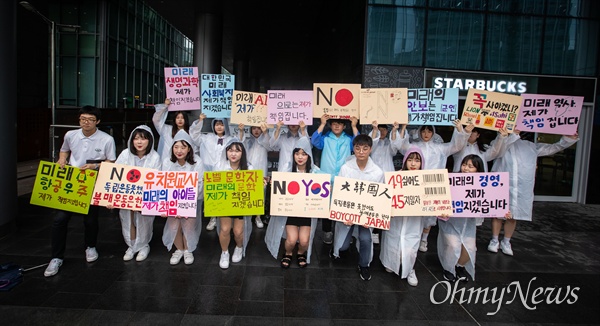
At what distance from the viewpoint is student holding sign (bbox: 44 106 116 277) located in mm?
4375

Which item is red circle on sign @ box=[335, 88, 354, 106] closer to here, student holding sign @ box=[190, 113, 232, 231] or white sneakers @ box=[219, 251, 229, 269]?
student holding sign @ box=[190, 113, 232, 231]

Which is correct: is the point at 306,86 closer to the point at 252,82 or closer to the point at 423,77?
the point at 252,82

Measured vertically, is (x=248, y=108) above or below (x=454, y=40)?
below

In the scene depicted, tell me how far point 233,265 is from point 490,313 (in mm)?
2820

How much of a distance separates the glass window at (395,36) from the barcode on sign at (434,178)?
4754 millimetres

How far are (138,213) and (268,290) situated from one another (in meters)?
1.93

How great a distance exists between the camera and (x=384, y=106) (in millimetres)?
5078

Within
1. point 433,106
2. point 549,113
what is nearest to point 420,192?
point 433,106

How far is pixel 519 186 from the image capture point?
5.58 metres

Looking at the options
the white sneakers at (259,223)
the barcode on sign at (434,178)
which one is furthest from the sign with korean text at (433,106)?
the white sneakers at (259,223)

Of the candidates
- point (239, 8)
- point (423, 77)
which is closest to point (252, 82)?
point (239, 8)

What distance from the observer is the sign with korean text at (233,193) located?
4.45 m

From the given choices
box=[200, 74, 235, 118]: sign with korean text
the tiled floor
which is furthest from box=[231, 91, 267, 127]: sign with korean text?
the tiled floor

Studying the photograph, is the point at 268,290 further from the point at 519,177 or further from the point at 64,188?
the point at 519,177
